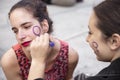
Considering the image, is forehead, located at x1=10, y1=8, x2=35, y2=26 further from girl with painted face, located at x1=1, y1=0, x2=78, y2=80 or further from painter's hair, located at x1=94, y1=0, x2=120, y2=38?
painter's hair, located at x1=94, y1=0, x2=120, y2=38

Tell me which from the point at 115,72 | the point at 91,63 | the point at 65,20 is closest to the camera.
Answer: the point at 115,72

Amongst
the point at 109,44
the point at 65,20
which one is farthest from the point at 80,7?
the point at 109,44

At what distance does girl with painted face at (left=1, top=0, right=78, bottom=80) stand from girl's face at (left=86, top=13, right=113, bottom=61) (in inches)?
11.8

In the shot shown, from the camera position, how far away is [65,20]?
242 inches

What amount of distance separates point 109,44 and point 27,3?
883 millimetres

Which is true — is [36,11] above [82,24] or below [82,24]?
above

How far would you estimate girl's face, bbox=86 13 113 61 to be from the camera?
1526mm

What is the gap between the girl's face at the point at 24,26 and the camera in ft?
6.65

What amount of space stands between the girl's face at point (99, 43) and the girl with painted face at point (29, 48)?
0.98 ft

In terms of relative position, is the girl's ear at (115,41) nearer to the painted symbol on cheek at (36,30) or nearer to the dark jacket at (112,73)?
the dark jacket at (112,73)

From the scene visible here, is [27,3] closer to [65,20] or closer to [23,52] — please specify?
[23,52]

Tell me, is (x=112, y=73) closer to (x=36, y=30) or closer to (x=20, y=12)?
(x=36, y=30)

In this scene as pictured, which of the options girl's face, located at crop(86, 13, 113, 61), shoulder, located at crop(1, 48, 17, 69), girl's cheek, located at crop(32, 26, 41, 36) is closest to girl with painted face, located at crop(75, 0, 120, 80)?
girl's face, located at crop(86, 13, 113, 61)

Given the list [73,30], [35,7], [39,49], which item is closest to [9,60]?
[35,7]
